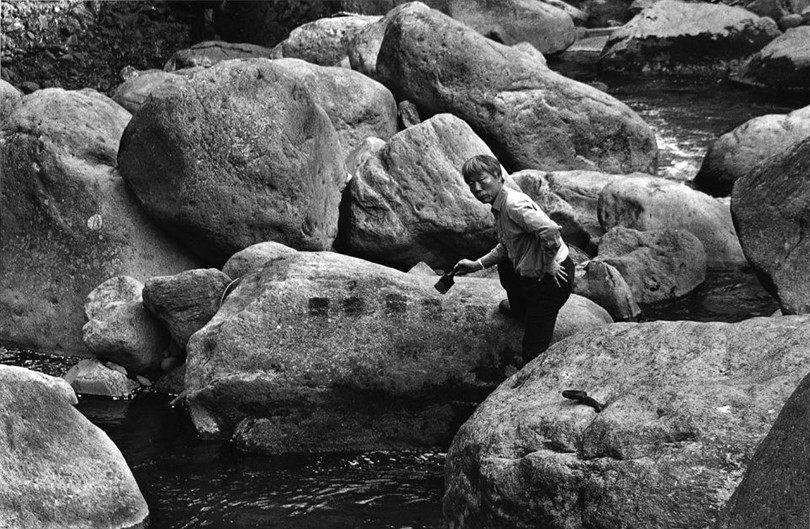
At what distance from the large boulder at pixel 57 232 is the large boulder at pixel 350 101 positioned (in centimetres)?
400

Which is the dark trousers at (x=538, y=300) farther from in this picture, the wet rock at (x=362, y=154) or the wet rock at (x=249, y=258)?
the wet rock at (x=362, y=154)

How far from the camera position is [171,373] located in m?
11.5

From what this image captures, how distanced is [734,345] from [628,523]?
4.84ft

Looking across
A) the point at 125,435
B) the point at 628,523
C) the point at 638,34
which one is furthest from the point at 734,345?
the point at 638,34

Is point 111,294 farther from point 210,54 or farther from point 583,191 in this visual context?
point 210,54

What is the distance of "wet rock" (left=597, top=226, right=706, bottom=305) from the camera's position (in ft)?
44.3

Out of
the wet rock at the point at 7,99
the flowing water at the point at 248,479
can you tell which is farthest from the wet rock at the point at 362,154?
the flowing water at the point at 248,479

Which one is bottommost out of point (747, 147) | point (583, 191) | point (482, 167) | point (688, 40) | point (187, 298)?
point (747, 147)

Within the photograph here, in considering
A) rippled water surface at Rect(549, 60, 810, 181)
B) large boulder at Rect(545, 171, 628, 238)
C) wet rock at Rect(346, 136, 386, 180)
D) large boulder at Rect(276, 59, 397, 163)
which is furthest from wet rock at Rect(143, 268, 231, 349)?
rippled water surface at Rect(549, 60, 810, 181)

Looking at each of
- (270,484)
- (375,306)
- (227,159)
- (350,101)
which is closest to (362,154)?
(350,101)

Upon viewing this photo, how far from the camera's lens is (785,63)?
74.2 ft

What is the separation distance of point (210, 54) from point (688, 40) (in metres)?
10.3

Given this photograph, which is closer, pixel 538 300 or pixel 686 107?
pixel 538 300

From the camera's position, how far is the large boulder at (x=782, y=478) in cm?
416
